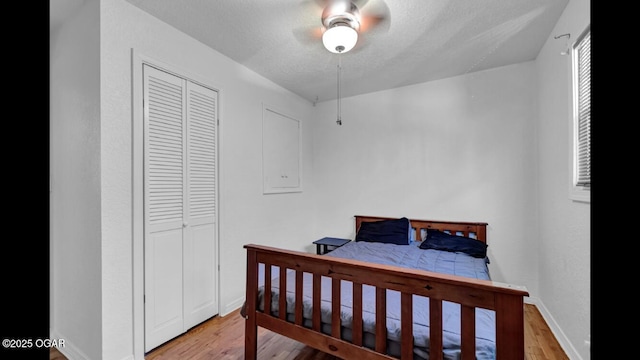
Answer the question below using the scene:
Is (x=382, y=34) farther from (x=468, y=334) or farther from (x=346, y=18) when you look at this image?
(x=468, y=334)

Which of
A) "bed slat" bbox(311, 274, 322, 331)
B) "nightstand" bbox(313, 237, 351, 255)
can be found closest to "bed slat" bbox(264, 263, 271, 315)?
"bed slat" bbox(311, 274, 322, 331)

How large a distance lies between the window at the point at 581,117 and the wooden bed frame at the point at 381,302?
1.12 meters

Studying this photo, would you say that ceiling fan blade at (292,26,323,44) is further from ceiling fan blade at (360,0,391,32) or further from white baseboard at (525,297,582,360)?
white baseboard at (525,297,582,360)

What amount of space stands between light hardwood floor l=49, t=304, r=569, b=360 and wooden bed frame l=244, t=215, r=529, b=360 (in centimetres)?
31

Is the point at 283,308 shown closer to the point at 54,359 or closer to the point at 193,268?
the point at 193,268

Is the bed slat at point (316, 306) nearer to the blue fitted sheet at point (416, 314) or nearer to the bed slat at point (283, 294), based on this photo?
the blue fitted sheet at point (416, 314)

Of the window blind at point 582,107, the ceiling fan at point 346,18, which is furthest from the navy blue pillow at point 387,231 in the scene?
the ceiling fan at point 346,18

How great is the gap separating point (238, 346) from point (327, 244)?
157 cm

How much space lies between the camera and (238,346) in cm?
211
